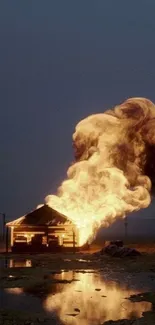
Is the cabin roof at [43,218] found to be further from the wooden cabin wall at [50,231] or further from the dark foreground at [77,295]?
the dark foreground at [77,295]

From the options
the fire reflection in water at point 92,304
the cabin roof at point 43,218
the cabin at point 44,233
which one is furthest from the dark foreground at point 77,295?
the cabin roof at point 43,218

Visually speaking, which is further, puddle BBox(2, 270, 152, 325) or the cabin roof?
the cabin roof

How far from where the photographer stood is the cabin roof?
4834cm

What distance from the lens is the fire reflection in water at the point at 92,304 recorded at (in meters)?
14.6

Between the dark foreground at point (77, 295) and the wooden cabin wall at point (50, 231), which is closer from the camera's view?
the dark foreground at point (77, 295)

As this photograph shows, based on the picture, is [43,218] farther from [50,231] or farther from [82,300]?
[82,300]

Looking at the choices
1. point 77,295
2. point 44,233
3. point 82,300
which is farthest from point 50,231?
point 82,300

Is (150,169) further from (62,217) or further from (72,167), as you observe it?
(62,217)

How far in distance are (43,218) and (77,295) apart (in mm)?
30237

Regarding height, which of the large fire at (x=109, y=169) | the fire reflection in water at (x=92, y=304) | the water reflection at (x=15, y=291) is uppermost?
the large fire at (x=109, y=169)

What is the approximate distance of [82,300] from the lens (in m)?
17.9

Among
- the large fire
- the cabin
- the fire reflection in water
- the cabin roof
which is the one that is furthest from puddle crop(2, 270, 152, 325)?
the large fire

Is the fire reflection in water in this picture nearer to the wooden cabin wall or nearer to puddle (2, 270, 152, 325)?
puddle (2, 270, 152, 325)

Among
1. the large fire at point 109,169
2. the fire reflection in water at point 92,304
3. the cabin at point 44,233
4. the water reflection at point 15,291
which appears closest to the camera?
the fire reflection in water at point 92,304
